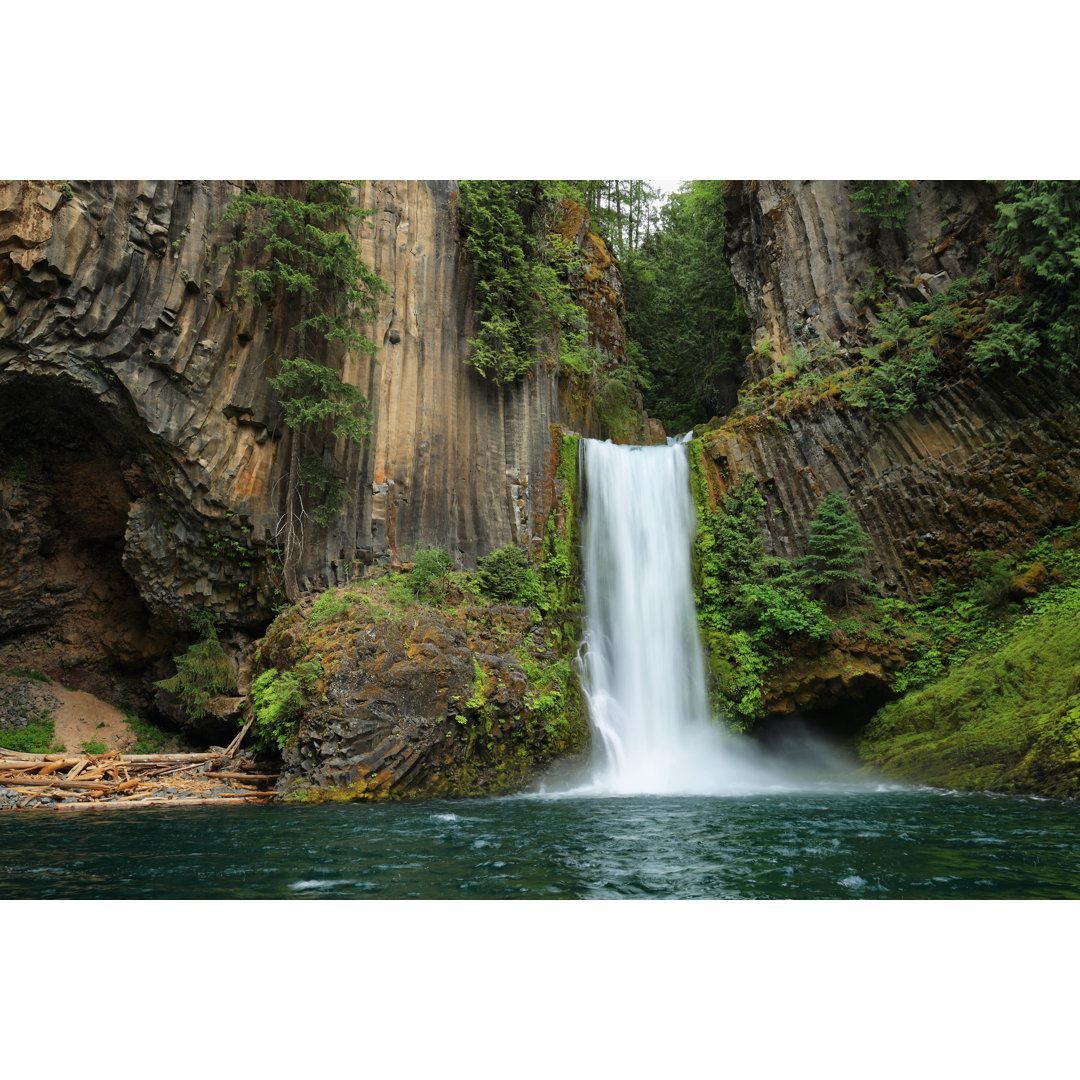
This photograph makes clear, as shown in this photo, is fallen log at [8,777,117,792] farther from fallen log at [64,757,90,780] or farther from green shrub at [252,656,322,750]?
green shrub at [252,656,322,750]

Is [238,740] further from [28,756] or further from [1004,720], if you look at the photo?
[1004,720]

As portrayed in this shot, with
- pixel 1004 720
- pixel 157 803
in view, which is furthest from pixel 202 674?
pixel 1004 720

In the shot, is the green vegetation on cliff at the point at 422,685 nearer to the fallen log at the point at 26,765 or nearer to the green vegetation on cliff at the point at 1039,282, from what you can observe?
the fallen log at the point at 26,765

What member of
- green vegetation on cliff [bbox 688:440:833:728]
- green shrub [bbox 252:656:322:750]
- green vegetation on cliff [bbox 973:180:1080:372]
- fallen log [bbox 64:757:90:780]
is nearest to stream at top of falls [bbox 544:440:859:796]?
green vegetation on cliff [bbox 688:440:833:728]

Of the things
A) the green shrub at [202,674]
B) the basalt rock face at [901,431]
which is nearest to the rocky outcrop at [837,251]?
the basalt rock face at [901,431]

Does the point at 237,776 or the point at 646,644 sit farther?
the point at 646,644

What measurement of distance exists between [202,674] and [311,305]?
9.34 m

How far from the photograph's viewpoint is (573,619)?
1684 centimetres

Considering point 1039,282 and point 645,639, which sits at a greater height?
point 1039,282

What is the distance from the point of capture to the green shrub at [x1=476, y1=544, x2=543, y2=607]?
1628 cm

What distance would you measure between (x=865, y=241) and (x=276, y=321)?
642 inches

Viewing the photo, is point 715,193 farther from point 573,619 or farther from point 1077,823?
point 1077,823

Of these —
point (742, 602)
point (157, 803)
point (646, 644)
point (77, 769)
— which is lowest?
point (157, 803)

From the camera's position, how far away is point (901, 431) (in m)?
16.7
